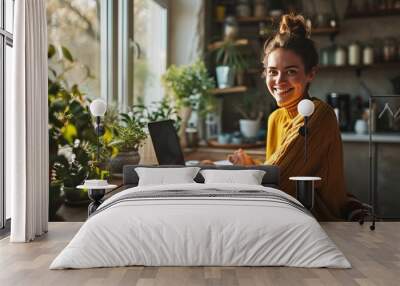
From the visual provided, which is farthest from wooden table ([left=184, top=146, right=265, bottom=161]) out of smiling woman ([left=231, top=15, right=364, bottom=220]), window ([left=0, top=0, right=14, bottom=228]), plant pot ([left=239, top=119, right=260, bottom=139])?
window ([left=0, top=0, right=14, bottom=228])

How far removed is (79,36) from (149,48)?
1.67 meters

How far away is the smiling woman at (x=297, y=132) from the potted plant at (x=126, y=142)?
0.90 meters

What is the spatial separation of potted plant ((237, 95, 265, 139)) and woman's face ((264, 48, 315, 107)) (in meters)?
1.49

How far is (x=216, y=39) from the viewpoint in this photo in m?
8.20

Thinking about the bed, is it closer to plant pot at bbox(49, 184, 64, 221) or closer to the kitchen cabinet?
plant pot at bbox(49, 184, 64, 221)

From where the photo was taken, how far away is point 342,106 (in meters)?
7.82

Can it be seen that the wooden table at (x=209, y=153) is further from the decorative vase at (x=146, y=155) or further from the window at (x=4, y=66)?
the window at (x=4, y=66)

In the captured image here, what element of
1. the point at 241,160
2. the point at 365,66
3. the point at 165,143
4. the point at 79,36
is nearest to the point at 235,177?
the point at 241,160

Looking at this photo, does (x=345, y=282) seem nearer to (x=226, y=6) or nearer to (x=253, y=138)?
(x=253, y=138)

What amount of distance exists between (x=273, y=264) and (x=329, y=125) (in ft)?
7.28

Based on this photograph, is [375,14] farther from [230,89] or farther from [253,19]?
[230,89]

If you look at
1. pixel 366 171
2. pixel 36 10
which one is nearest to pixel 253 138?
pixel 366 171

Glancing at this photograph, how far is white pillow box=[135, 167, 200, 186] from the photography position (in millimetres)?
5129

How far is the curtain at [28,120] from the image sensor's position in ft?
14.6
